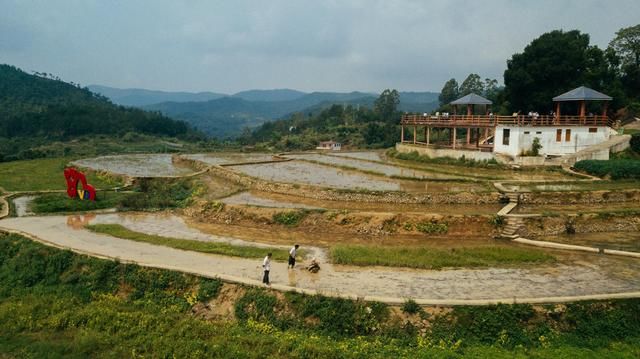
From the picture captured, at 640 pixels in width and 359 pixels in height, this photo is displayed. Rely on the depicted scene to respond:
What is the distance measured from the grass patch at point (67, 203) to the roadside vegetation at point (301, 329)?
10380 millimetres

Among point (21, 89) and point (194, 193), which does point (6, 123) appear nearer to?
point (21, 89)

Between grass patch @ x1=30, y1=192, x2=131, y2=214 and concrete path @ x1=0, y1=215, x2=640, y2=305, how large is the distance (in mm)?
7074

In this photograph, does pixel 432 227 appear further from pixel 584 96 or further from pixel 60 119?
pixel 60 119

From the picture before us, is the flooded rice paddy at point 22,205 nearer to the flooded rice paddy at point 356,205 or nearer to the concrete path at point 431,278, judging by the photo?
the concrete path at point 431,278

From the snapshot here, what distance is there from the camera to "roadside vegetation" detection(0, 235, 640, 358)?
34.1ft

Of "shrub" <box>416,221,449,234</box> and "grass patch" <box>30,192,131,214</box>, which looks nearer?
"shrub" <box>416,221,449,234</box>

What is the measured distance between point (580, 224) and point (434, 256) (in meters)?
7.54

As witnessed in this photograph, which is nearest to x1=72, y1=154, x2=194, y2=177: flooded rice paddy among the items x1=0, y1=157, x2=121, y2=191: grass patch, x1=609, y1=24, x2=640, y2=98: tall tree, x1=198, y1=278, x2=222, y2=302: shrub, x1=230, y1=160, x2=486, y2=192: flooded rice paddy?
x1=0, y1=157, x2=121, y2=191: grass patch

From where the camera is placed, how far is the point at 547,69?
110 ft

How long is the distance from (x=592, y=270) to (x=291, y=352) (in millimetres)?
9969

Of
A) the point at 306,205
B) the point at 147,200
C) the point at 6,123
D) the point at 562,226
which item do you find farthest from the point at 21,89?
the point at 562,226

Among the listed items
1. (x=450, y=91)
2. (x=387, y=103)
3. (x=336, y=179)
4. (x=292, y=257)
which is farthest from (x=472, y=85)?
(x=292, y=257)

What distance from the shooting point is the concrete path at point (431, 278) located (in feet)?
40.0

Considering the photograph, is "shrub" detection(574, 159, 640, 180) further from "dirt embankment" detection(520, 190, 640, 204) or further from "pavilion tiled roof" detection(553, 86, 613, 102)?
"pavilion tiled roof" detection(553, 86, 613, 102)
